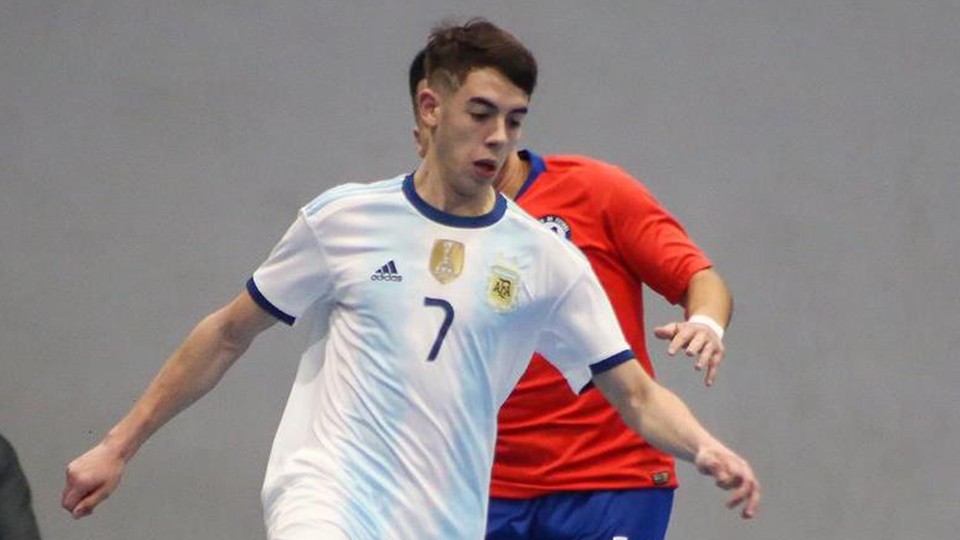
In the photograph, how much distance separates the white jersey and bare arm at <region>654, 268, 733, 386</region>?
0.12 metres

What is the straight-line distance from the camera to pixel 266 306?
4.38 metres

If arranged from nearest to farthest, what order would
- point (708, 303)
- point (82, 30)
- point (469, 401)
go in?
1. point (469, 401)
2. point (708, 303)
3. point (82, 30)

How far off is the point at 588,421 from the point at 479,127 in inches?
40.3

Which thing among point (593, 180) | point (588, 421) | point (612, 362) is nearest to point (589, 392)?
point (588, 421)

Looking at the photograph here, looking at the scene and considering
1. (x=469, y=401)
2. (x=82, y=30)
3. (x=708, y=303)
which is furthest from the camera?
(x=82, y=30)

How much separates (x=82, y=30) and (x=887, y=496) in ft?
11.2

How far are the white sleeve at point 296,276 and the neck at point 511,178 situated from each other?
0.84 m

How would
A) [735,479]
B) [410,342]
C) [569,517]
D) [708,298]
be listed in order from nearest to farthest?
[735,479] < [410,342] < [708,298] < [569,517]

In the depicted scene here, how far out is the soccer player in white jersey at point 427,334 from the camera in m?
4.23

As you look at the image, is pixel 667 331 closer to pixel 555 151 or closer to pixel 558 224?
pixel 558 224

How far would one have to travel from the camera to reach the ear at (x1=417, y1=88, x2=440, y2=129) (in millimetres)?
4434

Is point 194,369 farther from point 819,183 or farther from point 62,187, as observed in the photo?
point 819,183

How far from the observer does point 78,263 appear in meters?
7.29

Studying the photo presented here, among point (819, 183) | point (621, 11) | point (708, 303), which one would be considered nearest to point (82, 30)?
point (621, 11)
